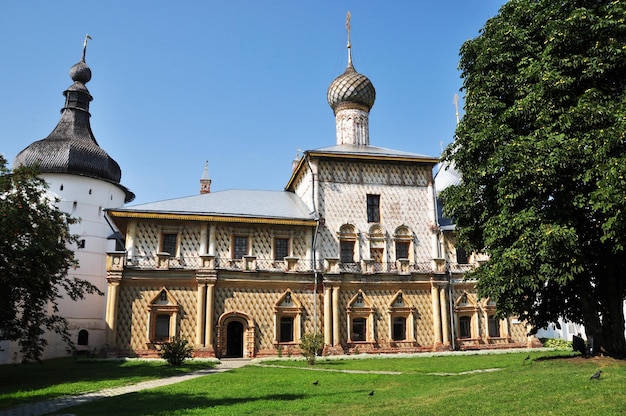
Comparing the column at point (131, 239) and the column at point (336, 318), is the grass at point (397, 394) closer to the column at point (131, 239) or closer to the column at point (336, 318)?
the column at point (336, 318)

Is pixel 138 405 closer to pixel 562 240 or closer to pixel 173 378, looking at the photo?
pixel 173 378

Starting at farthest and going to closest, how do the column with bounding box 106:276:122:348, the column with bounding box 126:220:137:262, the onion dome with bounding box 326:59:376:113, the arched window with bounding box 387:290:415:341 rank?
1. the onion dome with bounding box 326:59:376:113
2. the arched window with bounding box 387:290:415:341
3. the column with bounding box 126:220:137:262
4. the column with bounding box 106:276:122:348

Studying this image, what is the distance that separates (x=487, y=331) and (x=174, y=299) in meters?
16.3

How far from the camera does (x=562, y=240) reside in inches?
513

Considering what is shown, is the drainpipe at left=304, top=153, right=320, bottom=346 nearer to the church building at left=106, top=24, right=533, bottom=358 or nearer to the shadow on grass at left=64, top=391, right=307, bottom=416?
the church building at left=106, top=24, right=533, bottom=358

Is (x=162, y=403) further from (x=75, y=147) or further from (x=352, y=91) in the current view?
(x=352, y=91)

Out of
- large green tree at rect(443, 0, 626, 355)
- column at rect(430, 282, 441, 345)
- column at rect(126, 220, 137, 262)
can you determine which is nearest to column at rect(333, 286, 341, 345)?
column at rect(430, 282, 441, 345)

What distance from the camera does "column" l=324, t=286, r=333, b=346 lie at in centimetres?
2570

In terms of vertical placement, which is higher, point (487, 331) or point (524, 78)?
point (524, 78)

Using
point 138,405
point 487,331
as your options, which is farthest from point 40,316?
point 487,331

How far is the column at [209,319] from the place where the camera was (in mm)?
24453

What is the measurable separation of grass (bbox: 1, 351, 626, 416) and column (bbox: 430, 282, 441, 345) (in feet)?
35.8

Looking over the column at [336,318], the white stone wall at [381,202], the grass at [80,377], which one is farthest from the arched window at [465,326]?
the grass at [80,377]

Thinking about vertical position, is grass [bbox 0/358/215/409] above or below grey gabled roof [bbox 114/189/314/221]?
below
